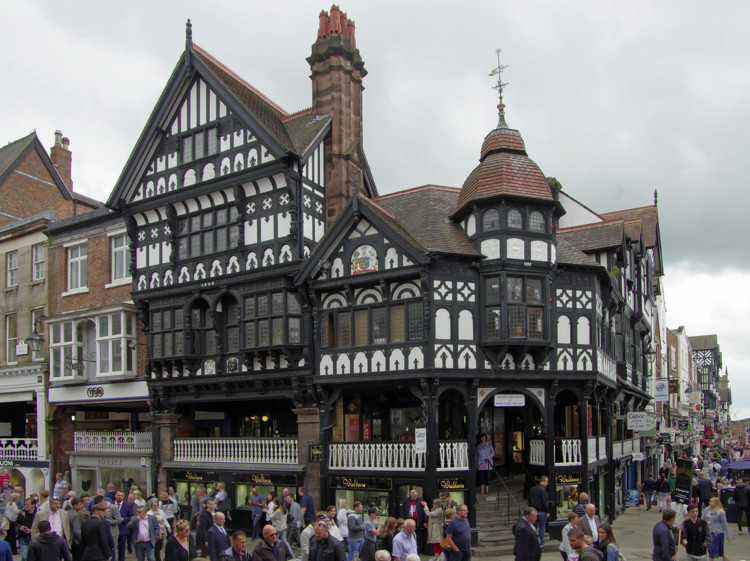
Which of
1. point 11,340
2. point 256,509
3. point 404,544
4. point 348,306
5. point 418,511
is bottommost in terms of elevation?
point 256,509

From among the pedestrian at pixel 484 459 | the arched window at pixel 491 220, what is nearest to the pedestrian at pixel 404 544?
the pedestrian at pixel 484 459

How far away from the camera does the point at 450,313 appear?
20.8m

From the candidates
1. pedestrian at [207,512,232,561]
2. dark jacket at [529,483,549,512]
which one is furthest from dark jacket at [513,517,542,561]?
dark jacket at [529,483,549,512]

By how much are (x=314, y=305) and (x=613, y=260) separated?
10.6 meters

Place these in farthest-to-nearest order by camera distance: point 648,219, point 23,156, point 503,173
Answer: point 23,156
point 648,219
point 503,173

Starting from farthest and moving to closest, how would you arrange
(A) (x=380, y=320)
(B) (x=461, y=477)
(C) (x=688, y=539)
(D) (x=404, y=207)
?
(D) (x=404, y=207) < (A) (x=380, y=320) < (B) (x=461, y=477) < (C) (x=688, y=539)

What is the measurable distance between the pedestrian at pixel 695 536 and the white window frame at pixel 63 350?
74.8 feet

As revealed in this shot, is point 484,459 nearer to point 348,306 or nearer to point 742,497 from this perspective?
point 348,306

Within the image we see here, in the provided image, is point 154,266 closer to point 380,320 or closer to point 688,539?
point 380,320

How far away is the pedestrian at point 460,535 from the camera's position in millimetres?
13844

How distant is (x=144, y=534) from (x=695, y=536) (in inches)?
429

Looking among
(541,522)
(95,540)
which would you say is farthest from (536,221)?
(95,540)

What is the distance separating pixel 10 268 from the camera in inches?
1323

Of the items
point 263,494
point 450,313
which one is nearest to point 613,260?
point 450,313
